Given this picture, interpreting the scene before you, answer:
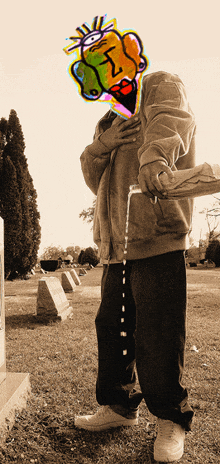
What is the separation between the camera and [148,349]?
183 centimetres

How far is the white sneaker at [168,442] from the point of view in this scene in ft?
5.95

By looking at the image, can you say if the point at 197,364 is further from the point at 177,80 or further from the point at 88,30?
the point at 88,30

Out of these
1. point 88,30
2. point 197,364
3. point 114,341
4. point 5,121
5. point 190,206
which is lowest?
point 197,364

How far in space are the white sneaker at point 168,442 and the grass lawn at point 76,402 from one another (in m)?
0.09

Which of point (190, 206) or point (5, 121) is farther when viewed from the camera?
point (5, 121)

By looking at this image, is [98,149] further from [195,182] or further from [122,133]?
[195,182]

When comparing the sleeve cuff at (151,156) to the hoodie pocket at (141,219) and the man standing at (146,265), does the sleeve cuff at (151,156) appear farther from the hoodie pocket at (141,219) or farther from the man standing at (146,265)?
the hoodie pocket at (141,219)

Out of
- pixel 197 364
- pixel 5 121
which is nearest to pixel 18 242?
pixel 5 121

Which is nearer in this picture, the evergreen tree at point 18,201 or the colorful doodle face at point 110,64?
the colorful doodle face at point 110,64

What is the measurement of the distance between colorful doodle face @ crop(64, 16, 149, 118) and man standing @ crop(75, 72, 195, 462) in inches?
3.8

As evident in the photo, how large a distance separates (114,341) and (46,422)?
0.80 m

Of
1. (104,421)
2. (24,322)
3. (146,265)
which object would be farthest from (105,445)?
(24,322)

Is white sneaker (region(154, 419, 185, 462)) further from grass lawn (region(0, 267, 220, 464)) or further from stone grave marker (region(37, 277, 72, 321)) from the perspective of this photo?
stone grave marker (region(37, 277, 72, 321))

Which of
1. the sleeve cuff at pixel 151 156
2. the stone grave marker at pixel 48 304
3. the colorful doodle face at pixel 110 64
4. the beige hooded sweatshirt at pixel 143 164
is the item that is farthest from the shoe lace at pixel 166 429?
the stone grave marker at pixel 48 304
